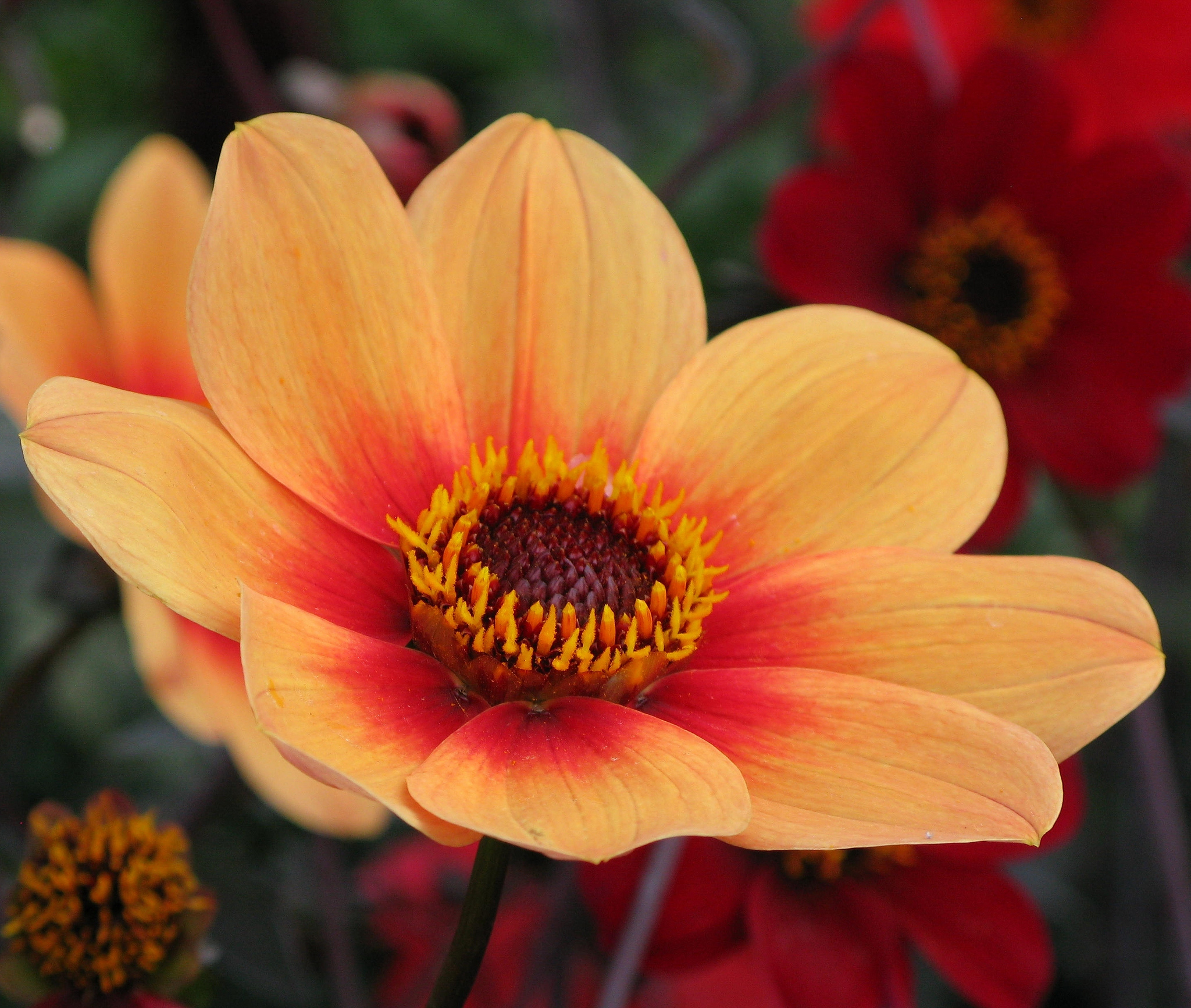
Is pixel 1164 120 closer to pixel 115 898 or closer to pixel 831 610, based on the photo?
pixel 831 610

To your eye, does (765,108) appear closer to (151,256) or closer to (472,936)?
(151,256)

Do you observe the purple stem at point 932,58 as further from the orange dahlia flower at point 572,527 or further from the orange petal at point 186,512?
the orange petal at point 186,512

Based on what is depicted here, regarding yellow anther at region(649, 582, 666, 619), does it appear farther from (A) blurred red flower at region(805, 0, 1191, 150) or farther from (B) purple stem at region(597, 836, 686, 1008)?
(A) blurred red flower at region(805, 0, 1191, 150)

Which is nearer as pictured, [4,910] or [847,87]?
[4,910]

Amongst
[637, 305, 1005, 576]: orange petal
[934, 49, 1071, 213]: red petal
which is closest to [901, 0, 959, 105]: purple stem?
[934, 49, 1071, 213]: red petal

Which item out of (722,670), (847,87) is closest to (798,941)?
(722,670)

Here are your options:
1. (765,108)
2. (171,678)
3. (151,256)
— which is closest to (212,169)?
(151,256)

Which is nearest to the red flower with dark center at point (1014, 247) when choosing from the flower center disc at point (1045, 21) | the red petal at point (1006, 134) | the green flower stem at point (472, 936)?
the red petal at point (1006, 134)
